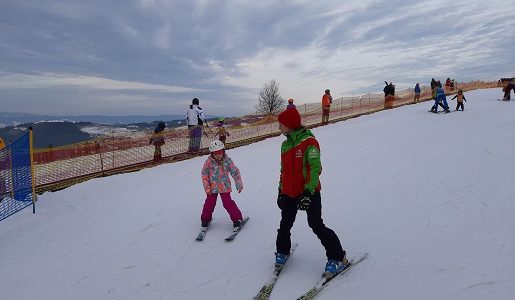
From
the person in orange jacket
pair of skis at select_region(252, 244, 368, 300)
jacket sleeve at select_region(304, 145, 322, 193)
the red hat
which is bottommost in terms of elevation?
pair of skis at select_region(252, 244, 368, 300)

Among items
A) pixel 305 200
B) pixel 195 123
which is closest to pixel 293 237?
pixel 305 200

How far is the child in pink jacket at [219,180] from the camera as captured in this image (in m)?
5.98

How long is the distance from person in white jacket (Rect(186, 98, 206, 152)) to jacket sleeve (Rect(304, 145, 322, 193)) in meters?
10.3

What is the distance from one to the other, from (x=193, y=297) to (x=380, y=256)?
94.6 inches

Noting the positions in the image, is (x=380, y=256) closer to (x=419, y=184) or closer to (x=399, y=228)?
(x=399, y=228)

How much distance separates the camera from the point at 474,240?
468cm

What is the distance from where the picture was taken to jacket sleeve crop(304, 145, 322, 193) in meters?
3.96

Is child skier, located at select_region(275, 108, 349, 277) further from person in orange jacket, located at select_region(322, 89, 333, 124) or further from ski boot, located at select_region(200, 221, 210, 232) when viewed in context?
person in orange jacket, located at select_region(322, 89, 333, 124)

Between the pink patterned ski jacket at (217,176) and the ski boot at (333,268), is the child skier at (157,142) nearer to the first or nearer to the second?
the pink patterned ski jacket at (217,176)

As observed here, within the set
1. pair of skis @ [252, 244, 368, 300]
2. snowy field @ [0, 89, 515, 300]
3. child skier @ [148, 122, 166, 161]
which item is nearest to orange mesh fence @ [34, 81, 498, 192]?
child skier @ [148, 122, 166, 161]

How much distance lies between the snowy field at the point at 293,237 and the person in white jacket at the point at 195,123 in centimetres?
415

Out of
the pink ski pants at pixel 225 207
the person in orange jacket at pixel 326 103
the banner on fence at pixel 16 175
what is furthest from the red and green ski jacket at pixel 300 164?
the person in orange jacket at pixel 326 103

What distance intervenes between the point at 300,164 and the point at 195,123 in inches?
412

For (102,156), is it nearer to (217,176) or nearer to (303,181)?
(217,176)
